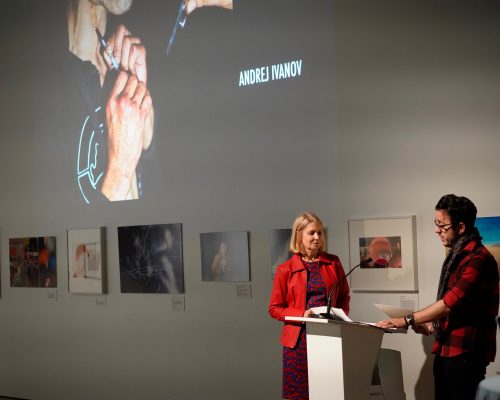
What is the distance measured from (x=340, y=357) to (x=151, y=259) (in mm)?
3218

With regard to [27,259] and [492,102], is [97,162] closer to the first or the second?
[27,259]

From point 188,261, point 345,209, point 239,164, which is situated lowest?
point 188,261

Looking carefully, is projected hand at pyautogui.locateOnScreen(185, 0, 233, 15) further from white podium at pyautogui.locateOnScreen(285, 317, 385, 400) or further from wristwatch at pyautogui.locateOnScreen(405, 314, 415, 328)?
wristwatch at pyautogui.locateOnScreen(405, 314, 415, 328)

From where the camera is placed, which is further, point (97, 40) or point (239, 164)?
point (97, 40)

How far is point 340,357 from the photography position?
4.06 m

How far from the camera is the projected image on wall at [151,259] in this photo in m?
6.70

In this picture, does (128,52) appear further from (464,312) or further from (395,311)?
(464,312)

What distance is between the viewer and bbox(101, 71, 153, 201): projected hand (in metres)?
7.02

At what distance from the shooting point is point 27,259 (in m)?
7.89

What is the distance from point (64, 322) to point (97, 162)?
1.83 metres

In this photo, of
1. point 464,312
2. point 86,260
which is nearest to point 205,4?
point 86,260

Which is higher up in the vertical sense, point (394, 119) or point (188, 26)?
point (188, 26)

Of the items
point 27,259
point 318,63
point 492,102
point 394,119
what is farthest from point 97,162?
point 492,102

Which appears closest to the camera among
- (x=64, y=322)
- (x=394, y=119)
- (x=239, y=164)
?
(x=394, y=119)
